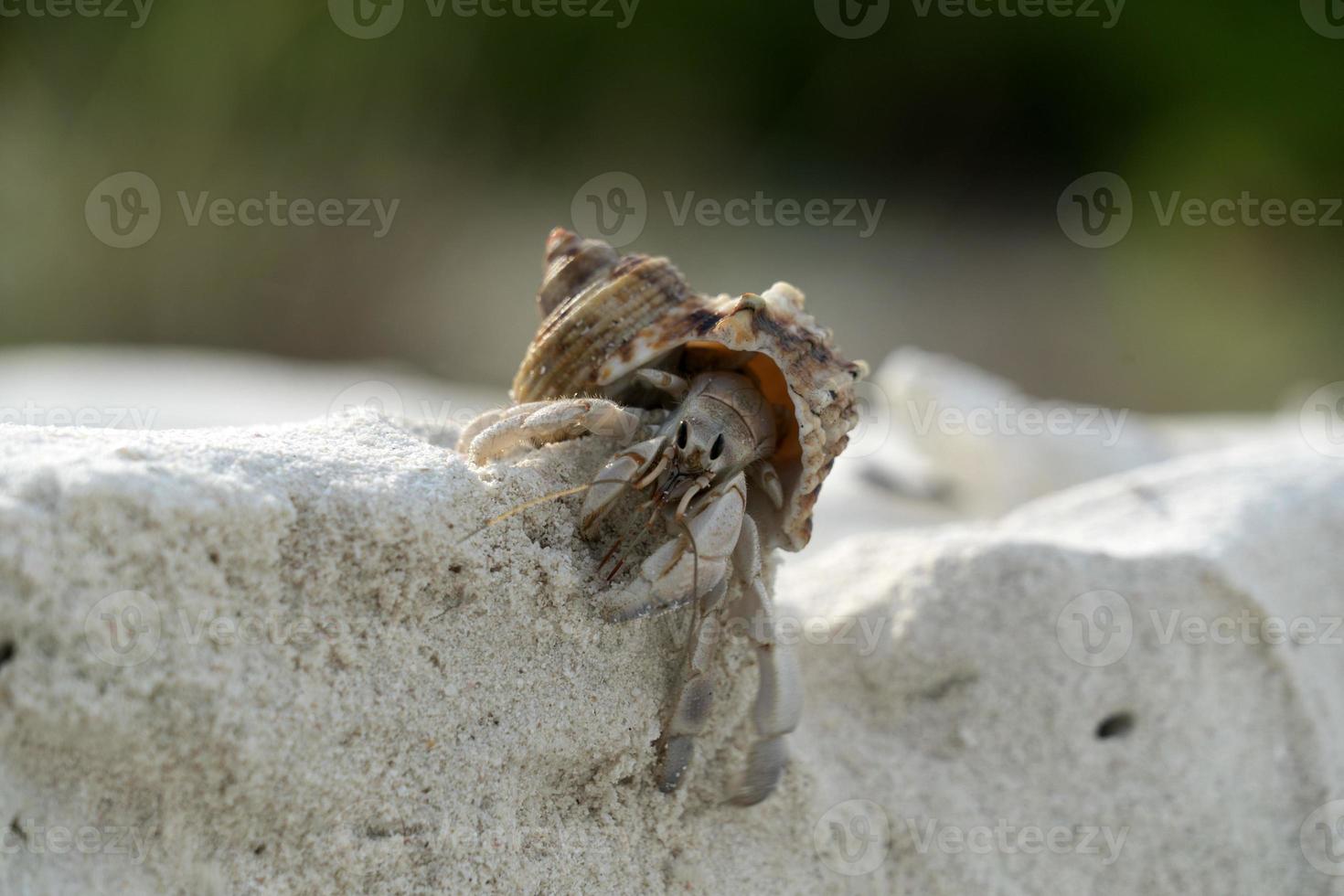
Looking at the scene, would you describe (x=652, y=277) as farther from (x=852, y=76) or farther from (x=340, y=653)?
(x=852, y=76)

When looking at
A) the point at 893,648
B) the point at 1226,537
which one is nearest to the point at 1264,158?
the point at 1226,537

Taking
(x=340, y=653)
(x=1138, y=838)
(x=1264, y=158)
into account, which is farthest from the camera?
(x=1264, y=158)

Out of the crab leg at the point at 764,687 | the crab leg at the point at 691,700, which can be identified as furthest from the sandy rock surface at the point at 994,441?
the crab leg at the point at 691,700

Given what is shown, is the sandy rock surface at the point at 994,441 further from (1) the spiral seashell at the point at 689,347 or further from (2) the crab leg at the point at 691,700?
(2) the crab leg at the point at 691,700

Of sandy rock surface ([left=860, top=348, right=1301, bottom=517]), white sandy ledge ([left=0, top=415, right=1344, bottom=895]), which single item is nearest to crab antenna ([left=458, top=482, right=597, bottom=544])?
white sandy ledge ([left=0, top=415, right=1344, bottom=895])

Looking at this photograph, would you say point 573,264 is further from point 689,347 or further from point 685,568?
point 685,568

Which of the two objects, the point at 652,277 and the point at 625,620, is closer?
the point at 625,620

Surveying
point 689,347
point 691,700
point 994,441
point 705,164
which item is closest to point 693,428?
point 689,347
